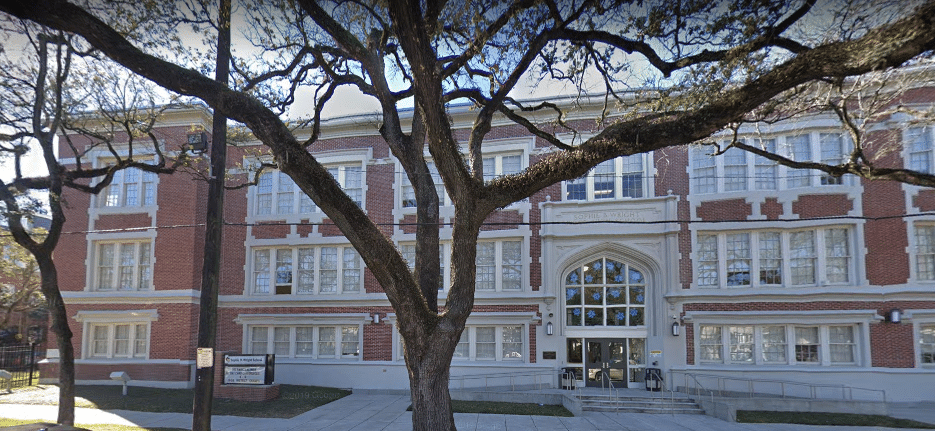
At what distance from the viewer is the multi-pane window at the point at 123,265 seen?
22453mm

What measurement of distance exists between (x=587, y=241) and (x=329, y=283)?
9933 millimetres

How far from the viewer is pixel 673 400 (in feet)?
55.8

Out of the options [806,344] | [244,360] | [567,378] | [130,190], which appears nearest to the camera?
[244,360]

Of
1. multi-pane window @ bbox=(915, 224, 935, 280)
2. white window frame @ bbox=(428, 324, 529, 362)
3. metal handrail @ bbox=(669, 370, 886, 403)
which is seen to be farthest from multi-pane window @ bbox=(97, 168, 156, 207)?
multi-pane window @ bbox=(915, 224, 935, 280)

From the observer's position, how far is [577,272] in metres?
20.8

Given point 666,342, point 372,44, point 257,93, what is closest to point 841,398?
point 666,342

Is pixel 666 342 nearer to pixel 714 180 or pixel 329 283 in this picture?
pixel 714 180

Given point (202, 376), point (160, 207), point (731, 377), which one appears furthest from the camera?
point (160, 207)

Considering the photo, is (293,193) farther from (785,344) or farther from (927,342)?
(927,342)

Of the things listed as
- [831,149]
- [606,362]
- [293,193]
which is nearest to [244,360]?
[293,193]

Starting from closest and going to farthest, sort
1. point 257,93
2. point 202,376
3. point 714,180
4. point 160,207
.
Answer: point 202,376 < point 257,93 < point 714,180 < point 160,207

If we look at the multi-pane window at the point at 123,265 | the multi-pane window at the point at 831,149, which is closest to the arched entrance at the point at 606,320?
the multi-pane window at the point at 831,149

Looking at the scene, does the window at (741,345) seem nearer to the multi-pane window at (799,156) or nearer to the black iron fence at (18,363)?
the multi-pane window at (799,156)

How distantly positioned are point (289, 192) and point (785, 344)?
18.6m
